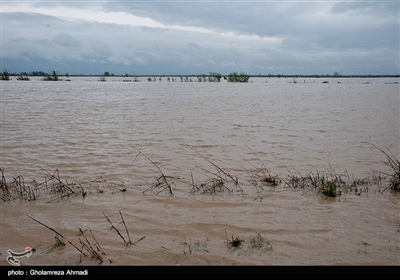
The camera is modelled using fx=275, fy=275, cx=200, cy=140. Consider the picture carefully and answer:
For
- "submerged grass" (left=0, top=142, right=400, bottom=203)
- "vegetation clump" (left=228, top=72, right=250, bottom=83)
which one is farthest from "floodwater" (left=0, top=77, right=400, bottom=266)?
"vegetation clump" (left=228, top=72, right=250, bottom=83)

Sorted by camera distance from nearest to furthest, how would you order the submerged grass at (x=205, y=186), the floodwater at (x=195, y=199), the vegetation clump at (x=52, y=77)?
1. the floodwater at (x=195, y=199)
2. the submerged grass at (x=205, y=186)
3. the vegetation clump at (x=52, y=77)

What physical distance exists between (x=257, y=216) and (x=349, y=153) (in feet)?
16.2

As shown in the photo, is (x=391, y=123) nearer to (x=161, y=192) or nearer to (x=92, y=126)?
(x=161, y=192)

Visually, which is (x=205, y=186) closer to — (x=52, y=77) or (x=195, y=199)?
(x=195, y=199)

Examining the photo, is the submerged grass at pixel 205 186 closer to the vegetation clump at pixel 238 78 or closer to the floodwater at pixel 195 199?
the floodwater at pixel 195 199

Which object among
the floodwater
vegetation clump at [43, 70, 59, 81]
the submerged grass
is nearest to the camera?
the floodwater

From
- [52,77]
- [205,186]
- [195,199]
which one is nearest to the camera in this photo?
[195,199]

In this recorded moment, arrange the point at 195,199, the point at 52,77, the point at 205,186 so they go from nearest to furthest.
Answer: the point at 195,199
the point at 205,186
the point at 52,77

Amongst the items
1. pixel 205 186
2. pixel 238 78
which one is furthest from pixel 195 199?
pixel 238 78

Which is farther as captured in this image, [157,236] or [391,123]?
[391,123]

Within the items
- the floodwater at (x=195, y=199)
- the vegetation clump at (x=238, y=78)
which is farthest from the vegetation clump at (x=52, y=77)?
the floodwater at (x=195, y=199)

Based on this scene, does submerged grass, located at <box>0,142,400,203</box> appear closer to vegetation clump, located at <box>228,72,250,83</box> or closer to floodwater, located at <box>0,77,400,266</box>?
floodwater, located at <box>0,77,400,266</box>

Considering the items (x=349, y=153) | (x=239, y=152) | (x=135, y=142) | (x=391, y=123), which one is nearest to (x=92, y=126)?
(x=135, y=142)
